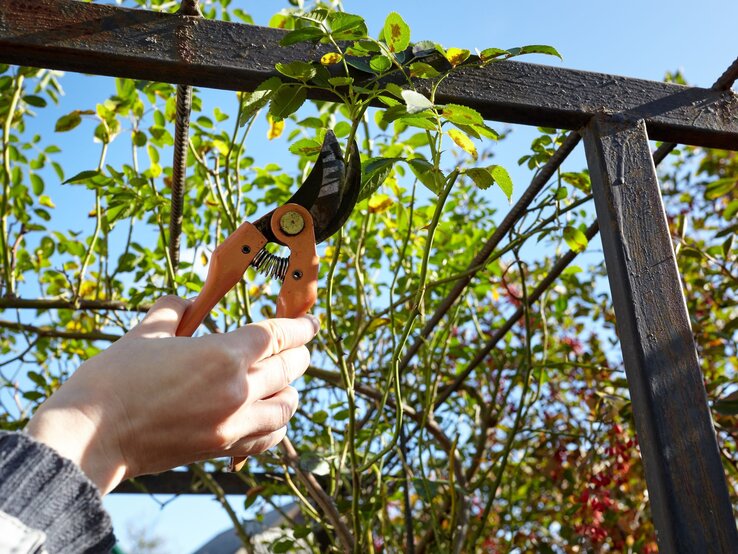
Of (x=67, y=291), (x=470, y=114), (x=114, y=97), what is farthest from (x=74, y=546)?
(x=67, y=291)

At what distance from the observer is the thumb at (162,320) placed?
0.70 meters

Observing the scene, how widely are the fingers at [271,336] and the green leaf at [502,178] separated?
1.18ft

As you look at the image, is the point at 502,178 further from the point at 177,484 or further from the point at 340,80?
the point at 177,484

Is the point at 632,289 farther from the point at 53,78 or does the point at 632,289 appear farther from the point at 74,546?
the point at 53,78

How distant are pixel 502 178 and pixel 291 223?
309 mm

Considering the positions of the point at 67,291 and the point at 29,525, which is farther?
the point at 67,291

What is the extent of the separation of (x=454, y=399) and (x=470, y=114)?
204 cm

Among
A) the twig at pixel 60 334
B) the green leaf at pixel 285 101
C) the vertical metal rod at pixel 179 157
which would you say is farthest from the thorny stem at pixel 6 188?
the green leaf at pixel 285 101

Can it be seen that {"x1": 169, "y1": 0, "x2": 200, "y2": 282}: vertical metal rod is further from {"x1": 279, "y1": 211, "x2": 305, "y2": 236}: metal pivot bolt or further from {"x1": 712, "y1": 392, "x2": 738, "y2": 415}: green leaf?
{"x1": 712, "y1": 392, "x2": 738, "y2": 415}: green leaf

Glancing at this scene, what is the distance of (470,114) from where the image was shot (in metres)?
0.96

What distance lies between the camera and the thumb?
70cm

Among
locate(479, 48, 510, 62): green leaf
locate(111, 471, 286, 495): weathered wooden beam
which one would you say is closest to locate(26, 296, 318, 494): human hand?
locate(479, 48, 510, 62): green leaf

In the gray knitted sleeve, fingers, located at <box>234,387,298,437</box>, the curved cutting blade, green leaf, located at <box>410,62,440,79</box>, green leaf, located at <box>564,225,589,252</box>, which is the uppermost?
green leaf, located at <box>410,62,440,79</box>

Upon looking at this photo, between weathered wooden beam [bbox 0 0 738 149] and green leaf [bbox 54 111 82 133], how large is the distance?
57cm
